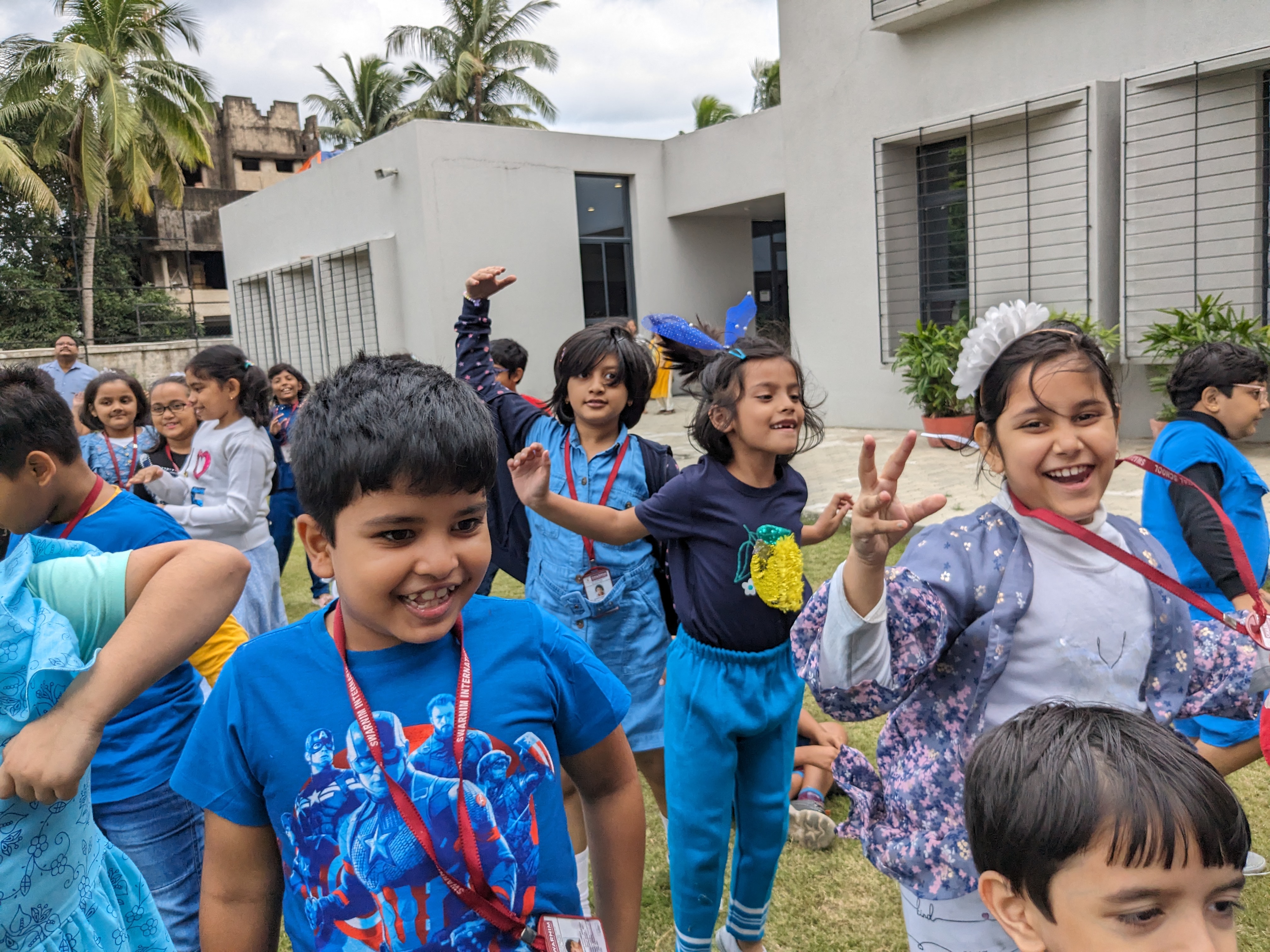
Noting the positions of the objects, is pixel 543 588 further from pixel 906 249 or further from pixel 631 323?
pixel 906 249

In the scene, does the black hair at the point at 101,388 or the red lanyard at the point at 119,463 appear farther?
the black hair at the point at 101,388

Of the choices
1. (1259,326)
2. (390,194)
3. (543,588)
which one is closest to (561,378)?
(543,588)

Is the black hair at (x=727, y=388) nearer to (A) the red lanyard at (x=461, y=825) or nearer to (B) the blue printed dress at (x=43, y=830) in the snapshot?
(A) the red lanyard at (x=461, y=825)

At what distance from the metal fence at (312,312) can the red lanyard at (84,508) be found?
1262 centimetres

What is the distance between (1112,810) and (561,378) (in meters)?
2.14

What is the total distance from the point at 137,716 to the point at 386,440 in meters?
1.11

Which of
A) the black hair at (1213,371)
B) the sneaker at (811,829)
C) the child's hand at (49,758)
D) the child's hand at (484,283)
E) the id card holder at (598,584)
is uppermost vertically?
the child's hand at (484,283)

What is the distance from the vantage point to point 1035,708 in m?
1.22

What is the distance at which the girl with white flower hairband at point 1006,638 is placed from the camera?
4.99ft

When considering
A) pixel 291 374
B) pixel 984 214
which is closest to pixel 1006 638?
pixel 291 374

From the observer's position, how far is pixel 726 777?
2.26 metres

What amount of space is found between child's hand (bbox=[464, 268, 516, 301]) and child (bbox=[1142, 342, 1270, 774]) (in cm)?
221

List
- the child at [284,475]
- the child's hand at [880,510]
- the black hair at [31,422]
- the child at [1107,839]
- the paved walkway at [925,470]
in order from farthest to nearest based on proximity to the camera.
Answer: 1. the paved walkway at [925,470]
2. the child at [284,475]
3. the black hair at [31,422]
4. the child's hand at [880,510]
5. the child at [1107,839]

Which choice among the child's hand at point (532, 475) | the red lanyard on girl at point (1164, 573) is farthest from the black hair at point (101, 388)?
the red lanyard on girl at point (1164, 573)
